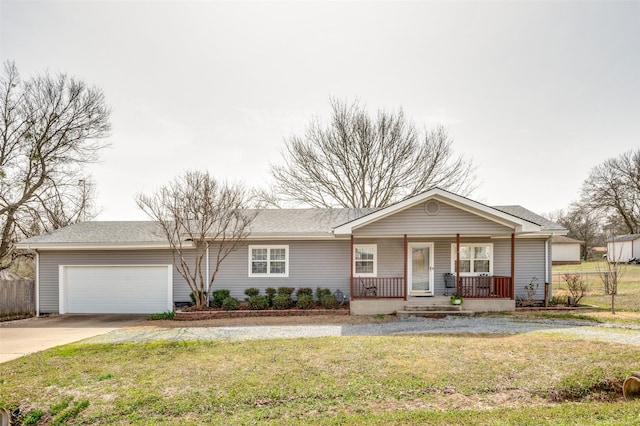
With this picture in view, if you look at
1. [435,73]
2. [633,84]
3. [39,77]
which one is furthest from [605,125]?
[39,77]

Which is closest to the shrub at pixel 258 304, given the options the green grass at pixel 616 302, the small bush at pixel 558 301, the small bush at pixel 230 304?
the small bush at pixel 230 304

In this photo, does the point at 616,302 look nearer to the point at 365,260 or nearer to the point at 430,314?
the point at 430,314

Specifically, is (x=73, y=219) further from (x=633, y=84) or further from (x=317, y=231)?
(x=633, y=84)

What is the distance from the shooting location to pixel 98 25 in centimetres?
1150

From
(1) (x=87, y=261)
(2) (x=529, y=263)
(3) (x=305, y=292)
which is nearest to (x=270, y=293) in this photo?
(3) (x=305, y=292)

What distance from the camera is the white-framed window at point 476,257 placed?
13.8 meters

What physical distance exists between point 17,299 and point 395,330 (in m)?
14.0

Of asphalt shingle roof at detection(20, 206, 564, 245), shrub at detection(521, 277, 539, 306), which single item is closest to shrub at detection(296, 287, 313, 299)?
asphalt shingle roof at detection(20, 206, 564, 245)

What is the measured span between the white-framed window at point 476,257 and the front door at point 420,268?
3.09 ft

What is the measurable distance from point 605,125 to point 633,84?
2261mm

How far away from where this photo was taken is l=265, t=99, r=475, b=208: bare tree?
23.3 m

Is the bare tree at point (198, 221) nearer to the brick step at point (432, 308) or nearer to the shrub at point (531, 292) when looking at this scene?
the brick step at point (432, 308)

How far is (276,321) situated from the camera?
36.8 ft

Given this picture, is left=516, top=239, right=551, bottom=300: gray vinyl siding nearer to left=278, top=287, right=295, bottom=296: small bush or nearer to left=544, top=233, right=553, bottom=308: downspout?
left=544, top=233, right=553, bottom=308: downspout
